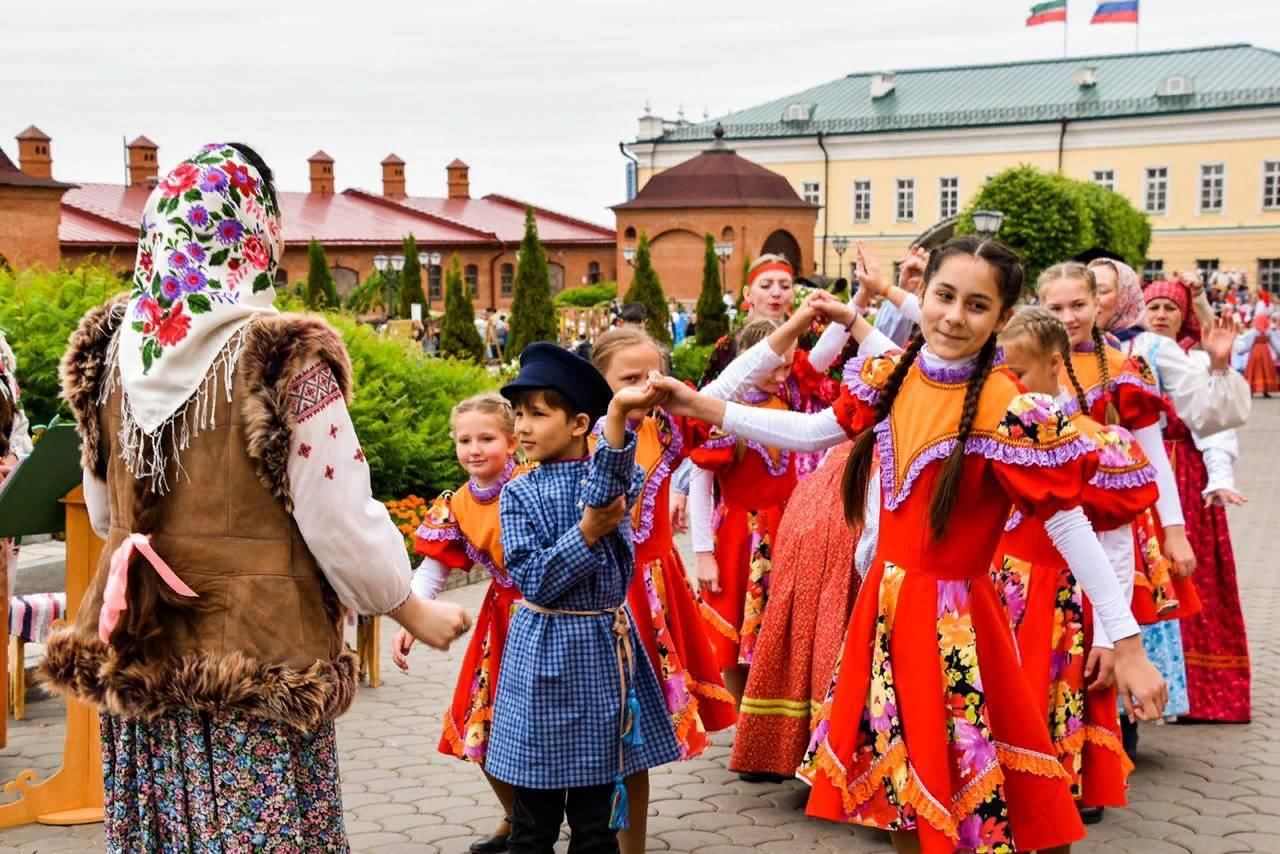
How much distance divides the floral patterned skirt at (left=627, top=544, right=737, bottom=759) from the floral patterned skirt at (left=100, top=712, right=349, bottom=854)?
1.60 meters

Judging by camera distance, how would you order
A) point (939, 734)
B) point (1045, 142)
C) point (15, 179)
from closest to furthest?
point (939, 734) < point (15, 179) < point (1045, 142)

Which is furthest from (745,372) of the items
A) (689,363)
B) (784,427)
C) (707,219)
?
(707,219)

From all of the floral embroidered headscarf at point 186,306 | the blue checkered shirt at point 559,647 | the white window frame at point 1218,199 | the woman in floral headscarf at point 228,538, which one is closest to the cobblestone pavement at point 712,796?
the blue checkered shirt at point 559,647

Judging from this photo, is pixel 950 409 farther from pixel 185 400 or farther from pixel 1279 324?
pixel 1279 324

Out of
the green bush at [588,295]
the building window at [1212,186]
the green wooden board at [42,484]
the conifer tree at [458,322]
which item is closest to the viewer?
the green wooden board at [42,484]

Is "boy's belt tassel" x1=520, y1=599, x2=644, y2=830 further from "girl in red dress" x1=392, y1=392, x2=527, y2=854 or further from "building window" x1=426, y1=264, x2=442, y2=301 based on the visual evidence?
"building window" x1=426, y1=264, x2=442, y2=301

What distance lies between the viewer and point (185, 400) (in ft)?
10.0

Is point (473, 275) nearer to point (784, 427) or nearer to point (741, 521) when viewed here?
point (741, 521)

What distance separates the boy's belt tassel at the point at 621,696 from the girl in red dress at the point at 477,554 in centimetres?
55

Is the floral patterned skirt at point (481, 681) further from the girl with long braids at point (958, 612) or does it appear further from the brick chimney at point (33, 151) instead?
the brick chimney at point (33, 151)

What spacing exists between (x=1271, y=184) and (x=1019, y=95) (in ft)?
35.5

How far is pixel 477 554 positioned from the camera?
15.5 ft

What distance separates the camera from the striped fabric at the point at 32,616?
644cm

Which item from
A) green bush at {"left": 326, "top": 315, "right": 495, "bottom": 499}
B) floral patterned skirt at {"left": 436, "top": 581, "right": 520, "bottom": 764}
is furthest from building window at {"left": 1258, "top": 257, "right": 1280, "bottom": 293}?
floral patterned skirt at {"left": 436, "top": 581, "right": 520, "bottom": 764}
